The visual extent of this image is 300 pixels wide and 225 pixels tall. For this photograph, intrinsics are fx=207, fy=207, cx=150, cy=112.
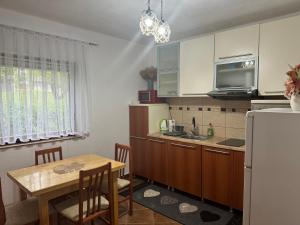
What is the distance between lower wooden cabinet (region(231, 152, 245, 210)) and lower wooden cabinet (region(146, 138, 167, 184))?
1.01 m

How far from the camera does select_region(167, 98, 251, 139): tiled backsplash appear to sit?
2.83 meters

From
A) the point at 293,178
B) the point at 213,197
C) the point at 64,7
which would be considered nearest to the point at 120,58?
the point at 64,7

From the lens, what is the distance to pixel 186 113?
135 inches

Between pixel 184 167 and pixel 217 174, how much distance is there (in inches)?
18.7

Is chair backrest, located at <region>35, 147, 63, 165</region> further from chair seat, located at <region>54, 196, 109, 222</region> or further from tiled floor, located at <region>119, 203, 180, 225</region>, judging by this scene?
tiled floor, located at <region>119, 203, 180, 225</region>

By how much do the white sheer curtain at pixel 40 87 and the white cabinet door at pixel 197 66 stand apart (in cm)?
144

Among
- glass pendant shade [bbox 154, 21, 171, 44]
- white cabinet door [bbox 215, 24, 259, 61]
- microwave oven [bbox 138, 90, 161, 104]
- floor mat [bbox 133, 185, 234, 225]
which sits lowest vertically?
floor mat [bbox 133, 185, 234, 225]

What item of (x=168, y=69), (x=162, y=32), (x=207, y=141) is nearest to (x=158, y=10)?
(x=162, y=32)

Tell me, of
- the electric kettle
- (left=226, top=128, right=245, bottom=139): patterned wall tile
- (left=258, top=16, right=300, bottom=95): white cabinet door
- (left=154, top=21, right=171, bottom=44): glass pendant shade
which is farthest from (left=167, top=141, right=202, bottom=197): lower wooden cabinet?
(left=154, top=21, right=171, bottom=44): glass pendant shade

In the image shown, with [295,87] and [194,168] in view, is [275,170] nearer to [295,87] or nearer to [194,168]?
[295,87]

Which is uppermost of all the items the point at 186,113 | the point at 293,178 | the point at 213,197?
the point at 186,113

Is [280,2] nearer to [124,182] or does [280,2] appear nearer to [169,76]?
[169,76]

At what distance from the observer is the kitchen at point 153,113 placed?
60.6 inches

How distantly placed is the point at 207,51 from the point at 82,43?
1727 millimetres
